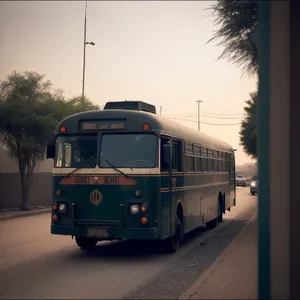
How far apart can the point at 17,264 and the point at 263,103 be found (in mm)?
6896

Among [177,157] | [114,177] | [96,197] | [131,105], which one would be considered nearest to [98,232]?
[96,197]

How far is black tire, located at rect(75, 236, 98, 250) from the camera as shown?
467 inches

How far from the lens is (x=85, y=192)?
34.9 ft

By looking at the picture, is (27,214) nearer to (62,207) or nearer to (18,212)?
(18,212)

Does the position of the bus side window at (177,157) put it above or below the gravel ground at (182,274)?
above

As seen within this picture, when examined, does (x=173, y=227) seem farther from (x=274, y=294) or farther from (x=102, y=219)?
(x=274, y=294)

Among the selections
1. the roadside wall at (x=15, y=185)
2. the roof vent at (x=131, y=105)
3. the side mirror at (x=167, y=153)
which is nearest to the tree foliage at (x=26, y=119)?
the roadside wall at (x=15, y=185)

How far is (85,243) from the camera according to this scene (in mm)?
12023

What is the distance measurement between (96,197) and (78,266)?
1.45m

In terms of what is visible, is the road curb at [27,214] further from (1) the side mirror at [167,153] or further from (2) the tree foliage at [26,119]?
(1) the side mirror at [167,153]

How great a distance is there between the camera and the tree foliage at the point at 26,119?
22.6m

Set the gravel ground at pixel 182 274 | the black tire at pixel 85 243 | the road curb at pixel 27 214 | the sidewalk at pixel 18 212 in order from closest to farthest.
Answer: the gravel ground at pixel 182 274, the black tire at pixel 85 243, the road curb at pixel 27 214, the sidewalk at pixel 18 212

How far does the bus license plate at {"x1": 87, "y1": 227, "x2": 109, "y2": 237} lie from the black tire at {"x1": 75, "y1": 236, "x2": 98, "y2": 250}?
139 centimetres

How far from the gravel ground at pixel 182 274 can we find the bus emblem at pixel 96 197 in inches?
79.9
